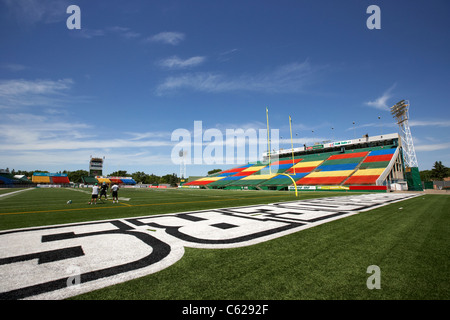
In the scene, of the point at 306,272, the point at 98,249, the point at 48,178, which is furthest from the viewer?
the point at 48,178

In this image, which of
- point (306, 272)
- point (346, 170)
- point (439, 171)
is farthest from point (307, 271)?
point (439, 171)

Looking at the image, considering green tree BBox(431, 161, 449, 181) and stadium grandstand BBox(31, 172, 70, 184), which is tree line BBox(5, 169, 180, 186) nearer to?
stadium grandstand BBox(31, 172, 70, 184)

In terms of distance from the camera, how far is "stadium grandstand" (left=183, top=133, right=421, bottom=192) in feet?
122

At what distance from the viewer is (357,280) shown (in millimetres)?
3207

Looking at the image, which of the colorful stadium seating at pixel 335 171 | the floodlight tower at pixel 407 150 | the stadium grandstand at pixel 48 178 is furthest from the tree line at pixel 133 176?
the floodlight tower at pixel 407 150

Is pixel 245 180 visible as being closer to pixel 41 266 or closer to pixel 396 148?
pixel 396 148

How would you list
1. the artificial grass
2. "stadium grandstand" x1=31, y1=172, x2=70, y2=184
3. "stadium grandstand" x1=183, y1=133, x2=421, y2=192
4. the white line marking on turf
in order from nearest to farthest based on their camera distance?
1. the artificial grass
2. the white line marking on turf
3. "stadium grandstand" x1=183, y1=133, x2=421, y2=192
4. "stadium grandstand" x1=31, y1=172, x2=70, y2=184

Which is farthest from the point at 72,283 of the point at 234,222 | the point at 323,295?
the point at 234,222

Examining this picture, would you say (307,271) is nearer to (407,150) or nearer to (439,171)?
(407,150)

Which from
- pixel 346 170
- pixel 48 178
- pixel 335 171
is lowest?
pixel 48 178

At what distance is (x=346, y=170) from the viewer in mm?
44094

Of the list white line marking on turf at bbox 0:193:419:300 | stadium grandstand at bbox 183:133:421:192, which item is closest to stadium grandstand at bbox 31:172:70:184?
→ stadium grandstand at bbox 183:133:421:192
